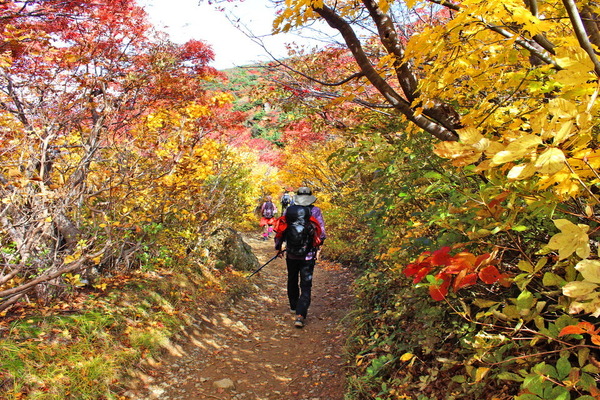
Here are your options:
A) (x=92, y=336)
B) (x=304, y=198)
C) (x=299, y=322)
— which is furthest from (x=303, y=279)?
(x=92, y=336)

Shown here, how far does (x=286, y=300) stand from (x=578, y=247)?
5885 millimetres

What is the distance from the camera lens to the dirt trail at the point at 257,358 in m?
3.38

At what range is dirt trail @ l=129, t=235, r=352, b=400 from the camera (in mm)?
3377

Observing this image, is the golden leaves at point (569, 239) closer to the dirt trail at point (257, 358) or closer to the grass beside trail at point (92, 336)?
the dirt trail at point (257, 358)

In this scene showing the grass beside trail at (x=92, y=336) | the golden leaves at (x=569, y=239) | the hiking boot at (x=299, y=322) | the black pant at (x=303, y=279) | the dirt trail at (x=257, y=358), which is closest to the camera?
the golden leaves at (x=569, y=239)

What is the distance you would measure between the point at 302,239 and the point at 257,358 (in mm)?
1654

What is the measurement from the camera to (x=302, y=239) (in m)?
5.01

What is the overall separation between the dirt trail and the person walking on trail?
15.0 inches

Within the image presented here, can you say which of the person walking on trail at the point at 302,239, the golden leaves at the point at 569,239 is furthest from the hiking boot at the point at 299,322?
the golden leaves at the point at 569,239

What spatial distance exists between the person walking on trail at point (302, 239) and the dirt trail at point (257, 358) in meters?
0.38

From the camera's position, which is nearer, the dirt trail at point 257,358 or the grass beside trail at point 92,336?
A: the grass beside trail at point 92,336

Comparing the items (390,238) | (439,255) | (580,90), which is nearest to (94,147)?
(390,238)

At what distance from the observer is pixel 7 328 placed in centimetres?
322

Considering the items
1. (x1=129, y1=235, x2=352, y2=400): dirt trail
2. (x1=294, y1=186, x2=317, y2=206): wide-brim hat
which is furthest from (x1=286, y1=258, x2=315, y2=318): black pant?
(x1=294, y1=186, x2=317, y2=206): wide-brim hat
